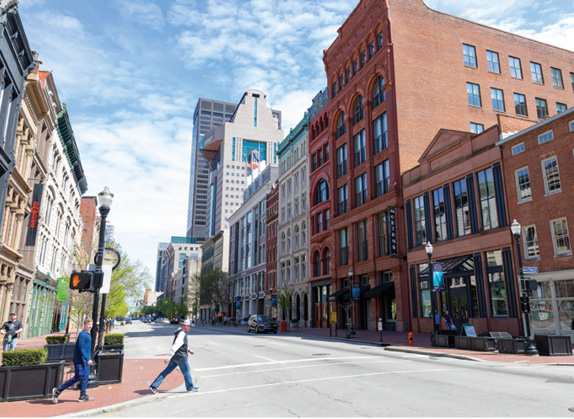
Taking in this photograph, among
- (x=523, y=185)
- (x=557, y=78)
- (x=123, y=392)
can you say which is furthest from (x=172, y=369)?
(x=557, y=78)

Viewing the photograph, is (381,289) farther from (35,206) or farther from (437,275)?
(35,206)

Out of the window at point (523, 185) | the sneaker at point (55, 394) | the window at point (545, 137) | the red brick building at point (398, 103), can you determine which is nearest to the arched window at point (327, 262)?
the red brick building at point (398, 103)

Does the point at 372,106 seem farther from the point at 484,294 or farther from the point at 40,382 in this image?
the point at 40,382

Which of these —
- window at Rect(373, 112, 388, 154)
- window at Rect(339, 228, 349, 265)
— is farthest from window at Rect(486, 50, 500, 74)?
window at Rect(339, 228, 349, 265)

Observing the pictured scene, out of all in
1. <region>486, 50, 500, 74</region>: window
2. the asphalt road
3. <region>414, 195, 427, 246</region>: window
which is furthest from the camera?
<region>486, 50, 500, 74</region>: window

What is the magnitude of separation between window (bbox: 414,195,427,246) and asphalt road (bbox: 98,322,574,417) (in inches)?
755

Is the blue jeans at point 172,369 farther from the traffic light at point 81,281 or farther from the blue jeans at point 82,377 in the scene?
the traffic light at point 81,281

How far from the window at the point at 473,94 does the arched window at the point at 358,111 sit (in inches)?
394

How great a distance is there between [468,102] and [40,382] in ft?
137

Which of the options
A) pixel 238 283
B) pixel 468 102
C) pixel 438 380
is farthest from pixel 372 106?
pixel 238 283

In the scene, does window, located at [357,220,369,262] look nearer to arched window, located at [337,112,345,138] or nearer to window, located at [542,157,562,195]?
arched window, located at [337,112,345,138]

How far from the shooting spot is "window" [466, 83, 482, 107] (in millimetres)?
42719

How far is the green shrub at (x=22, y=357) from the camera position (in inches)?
396

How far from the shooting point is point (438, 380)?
11.7 metres
